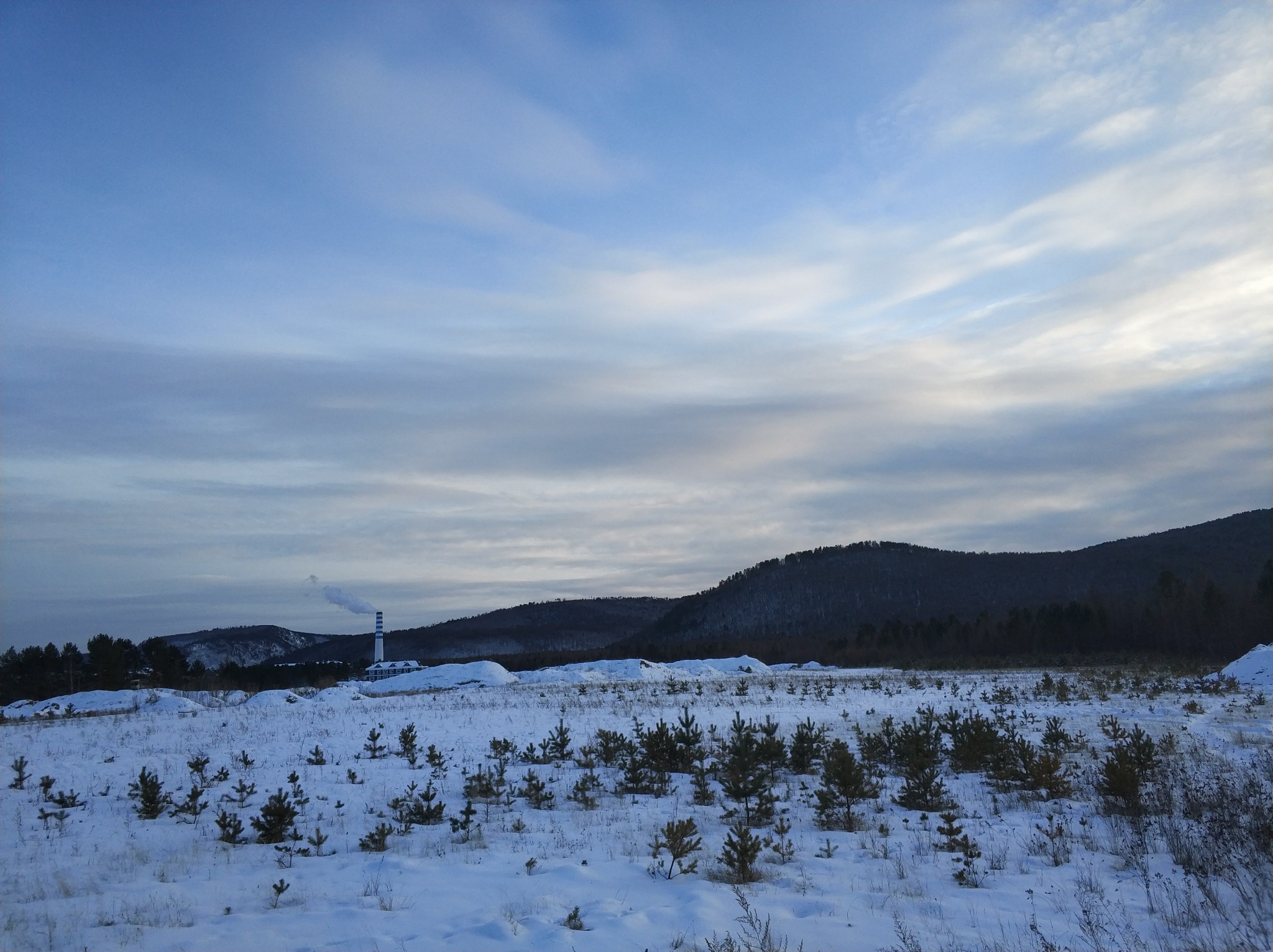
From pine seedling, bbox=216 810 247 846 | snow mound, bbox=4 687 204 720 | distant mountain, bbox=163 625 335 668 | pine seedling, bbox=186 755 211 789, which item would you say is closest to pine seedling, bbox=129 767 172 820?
pine seedling, bbox=186 755 211 789

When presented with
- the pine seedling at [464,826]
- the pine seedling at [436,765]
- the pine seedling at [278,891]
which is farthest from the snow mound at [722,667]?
the pine seedling at [278,891]

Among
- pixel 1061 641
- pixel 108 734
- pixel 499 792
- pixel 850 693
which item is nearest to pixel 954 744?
pixel 499 792

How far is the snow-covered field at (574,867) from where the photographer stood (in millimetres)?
6359

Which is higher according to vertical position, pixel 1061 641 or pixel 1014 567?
pixel 1014 567

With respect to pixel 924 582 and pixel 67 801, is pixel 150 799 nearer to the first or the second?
pixel 67 801

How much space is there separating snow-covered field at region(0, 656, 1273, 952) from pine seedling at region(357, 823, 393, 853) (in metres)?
0.15

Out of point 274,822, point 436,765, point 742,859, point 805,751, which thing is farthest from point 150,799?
point 805,751

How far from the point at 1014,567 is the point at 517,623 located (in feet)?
352

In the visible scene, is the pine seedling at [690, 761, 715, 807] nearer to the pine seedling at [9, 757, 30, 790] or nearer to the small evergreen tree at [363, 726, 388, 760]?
the small evergreen tree at [363, 726, 388, 760]

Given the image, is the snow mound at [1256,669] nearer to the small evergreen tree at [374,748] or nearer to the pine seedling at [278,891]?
the small evergreen tree at [374,748]

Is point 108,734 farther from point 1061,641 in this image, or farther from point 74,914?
point 1061,641

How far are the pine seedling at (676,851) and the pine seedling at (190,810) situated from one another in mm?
6540

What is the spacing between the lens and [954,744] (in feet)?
44.9

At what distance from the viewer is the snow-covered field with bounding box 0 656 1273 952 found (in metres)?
6.36
